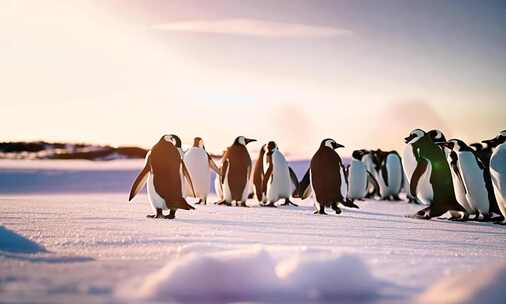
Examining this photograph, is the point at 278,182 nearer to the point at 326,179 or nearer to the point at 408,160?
the point at 326,179

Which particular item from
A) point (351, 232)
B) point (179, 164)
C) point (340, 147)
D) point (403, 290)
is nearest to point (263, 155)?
point (340, 147)

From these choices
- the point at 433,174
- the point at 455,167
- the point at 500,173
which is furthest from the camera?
the point at 433,174

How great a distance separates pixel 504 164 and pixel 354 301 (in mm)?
5289

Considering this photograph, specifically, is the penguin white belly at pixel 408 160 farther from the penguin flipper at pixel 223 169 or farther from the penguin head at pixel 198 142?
the penguin head at pixel 198 142

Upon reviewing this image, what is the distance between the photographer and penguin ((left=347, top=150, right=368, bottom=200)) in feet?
41.6

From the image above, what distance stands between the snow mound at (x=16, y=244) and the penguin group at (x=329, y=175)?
9.45ft

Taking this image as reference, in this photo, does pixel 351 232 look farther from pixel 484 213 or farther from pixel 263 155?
pixel 263 155

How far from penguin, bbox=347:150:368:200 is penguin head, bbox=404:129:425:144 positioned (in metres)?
4.52

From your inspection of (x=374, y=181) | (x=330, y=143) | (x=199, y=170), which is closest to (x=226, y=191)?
(x=199, y=170)

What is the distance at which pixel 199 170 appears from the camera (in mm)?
9680

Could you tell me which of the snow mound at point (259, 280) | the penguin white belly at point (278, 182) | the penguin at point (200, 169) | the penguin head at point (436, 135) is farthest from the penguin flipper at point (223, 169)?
the snow mound at point (259, 280)

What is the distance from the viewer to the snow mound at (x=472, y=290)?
4.86 feet

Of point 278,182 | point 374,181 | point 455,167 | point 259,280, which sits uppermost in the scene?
point 455,167

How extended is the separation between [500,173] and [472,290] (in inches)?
210
